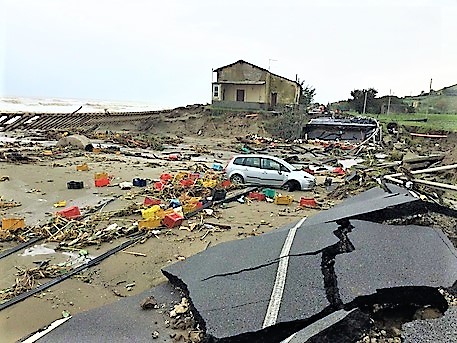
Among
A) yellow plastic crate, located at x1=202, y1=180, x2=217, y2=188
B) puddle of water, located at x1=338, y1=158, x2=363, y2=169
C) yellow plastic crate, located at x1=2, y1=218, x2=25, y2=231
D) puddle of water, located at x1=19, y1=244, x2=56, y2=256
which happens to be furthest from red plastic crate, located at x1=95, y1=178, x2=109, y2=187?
puddle of water, located at x1=338, y1=158, x2=363, y2=169

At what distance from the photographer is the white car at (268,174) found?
15.9 m

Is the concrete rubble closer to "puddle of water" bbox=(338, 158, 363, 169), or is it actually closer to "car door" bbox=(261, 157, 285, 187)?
"car door" bbox=(261, 157, 285, 187)

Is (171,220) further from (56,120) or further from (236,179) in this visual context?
(56,120)

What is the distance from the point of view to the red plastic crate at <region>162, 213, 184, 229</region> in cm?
1064

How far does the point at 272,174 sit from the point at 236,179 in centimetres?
145

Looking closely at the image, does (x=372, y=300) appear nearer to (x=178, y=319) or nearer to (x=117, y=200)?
(x=178, y=319)

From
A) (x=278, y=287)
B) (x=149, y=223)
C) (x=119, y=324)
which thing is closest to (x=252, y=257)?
(x=278, y=287)

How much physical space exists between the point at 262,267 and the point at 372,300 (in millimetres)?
1615

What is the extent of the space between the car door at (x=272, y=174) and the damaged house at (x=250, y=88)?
3278 centimetres

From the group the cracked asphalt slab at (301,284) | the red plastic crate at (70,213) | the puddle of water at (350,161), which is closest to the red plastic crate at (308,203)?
the cracked asphalt slab at (301,284)

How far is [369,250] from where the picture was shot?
18.5ft

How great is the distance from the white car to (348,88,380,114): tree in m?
44.3

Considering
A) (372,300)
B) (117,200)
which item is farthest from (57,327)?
(117,200)

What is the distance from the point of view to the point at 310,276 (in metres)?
5.09
